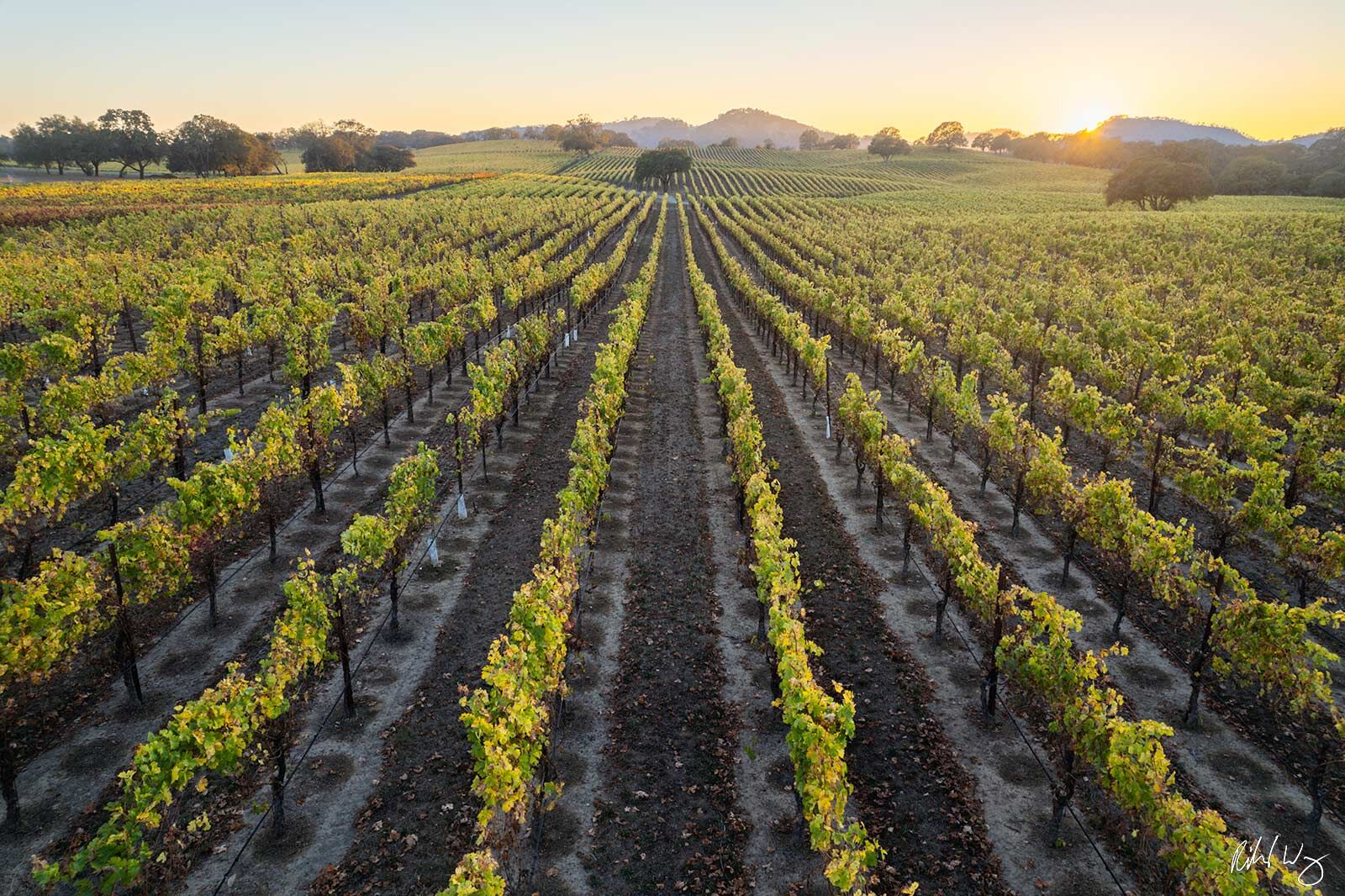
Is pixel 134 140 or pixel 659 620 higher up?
pixel 134 140

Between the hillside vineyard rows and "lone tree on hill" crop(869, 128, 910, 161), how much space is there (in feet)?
592

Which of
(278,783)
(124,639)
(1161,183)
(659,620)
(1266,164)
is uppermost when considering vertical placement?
(1266,164)

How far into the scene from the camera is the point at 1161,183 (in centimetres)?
8800

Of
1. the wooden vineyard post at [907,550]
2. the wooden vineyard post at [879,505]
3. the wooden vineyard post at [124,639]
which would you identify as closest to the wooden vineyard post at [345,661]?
the wooden vineyard post at [124,639]

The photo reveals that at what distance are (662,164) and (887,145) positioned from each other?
3508 inches

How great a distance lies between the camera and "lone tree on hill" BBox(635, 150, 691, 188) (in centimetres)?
13400

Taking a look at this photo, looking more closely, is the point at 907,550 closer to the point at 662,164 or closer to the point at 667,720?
the point at 667,720

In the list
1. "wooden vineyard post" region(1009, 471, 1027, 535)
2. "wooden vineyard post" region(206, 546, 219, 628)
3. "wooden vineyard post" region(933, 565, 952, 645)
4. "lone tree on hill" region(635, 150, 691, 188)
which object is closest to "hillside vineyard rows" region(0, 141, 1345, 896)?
"wooden vineyard post" region(206, 546, 219, 628)

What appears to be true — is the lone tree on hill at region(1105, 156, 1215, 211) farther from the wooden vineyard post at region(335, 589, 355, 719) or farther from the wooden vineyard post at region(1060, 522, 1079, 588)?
the wooden vineyard post at region(335, 589, 355, 719)

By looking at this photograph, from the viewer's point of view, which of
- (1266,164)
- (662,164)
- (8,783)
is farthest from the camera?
(662,164)

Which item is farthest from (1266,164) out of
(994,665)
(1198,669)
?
(994,665)

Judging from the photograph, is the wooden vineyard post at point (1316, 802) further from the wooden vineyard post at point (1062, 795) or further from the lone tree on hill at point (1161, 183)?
the lone tree on hill at point (1161, 183)

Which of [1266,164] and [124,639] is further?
[1266,164]

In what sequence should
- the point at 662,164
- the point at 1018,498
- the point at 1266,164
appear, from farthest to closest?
the point at 662,164, the point at 1266,164, the point at 1018,498
